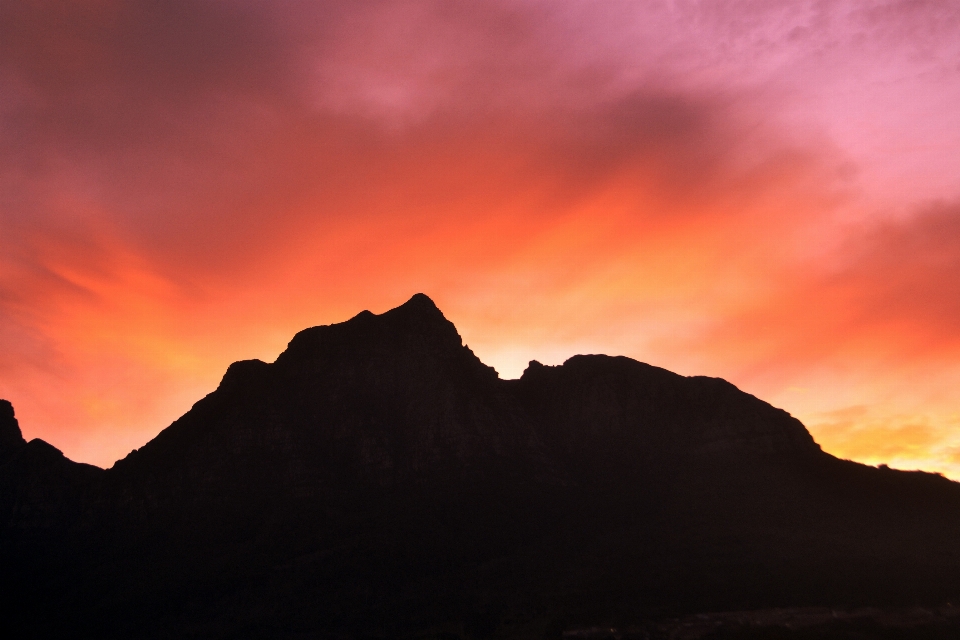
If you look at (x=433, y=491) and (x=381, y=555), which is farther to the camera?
(x=433, y=491)

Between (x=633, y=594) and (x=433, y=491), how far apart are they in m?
53.1

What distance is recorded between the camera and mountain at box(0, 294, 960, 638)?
14725 centimetres

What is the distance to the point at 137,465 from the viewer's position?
19800 cm

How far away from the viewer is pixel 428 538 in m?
168

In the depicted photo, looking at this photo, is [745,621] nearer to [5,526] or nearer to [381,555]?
[381,555]

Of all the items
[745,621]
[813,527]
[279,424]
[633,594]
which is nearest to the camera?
[745,621]

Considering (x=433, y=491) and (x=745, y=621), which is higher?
(x=433, y=491)

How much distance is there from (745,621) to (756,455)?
67988 millimetres

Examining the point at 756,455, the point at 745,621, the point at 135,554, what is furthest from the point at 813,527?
the point at 135,554

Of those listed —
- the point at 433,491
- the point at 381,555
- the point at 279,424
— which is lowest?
the point at 381,555

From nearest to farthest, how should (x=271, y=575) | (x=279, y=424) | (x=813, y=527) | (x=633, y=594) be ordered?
1. (x=633, y=594)
2. (x=271, y=575)
3. (x=813, y=527)
4. (x=279, y=424)

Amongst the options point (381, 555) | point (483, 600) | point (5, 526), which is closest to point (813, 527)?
point (483, 600)

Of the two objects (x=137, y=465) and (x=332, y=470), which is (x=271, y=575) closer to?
(x=332, y=470)

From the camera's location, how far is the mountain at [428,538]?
483 feet
